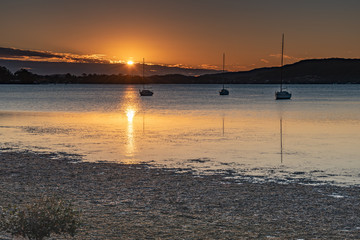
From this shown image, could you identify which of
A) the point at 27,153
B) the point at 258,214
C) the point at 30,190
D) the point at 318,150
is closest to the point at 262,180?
the point at 258,214

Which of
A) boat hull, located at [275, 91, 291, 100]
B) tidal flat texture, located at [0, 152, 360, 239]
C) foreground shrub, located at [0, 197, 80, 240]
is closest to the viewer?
foreground shrub, located at [0, 197, 80, 240]

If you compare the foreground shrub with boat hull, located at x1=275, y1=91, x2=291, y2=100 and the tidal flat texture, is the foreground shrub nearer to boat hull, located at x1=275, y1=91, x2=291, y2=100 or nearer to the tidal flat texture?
the tidal flat texture

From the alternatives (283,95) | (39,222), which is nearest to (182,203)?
(39,222)

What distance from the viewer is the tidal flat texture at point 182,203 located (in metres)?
10.0

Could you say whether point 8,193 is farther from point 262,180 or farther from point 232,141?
point 232,141

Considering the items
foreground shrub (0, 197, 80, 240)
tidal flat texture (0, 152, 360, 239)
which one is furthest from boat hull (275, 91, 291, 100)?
foreground shrub (0, 197, 80, 240)

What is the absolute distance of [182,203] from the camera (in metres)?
12.7

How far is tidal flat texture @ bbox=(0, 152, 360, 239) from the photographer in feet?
33.0

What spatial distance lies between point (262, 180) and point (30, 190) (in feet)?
25.9

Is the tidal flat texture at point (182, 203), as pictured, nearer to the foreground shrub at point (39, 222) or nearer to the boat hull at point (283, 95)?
the foreground shrub at point (39, 222)

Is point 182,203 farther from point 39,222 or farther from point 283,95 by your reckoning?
point 283,95

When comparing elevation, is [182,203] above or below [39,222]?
below

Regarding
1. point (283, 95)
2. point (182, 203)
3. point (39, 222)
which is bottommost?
point (182, 203)

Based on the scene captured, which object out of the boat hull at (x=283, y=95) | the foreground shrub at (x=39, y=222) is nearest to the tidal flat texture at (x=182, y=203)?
the foreground shrub at (x=39, y=222)
